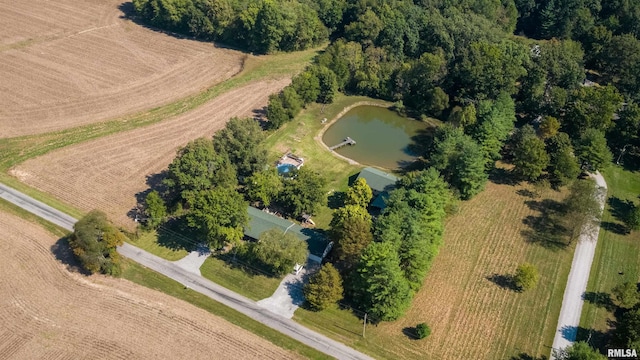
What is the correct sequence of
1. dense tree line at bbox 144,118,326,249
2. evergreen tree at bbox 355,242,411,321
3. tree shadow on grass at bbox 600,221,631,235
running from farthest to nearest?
tree shadow on grass at bbox 600,221,631,235 < dense tree line at bbox 144,118,326,249 < evergreen tree at bbox 355,242,411,321

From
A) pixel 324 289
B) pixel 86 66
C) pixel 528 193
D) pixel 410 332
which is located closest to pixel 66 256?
pixel 324 289

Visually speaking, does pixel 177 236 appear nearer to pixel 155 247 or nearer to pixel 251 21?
pixel 155 247

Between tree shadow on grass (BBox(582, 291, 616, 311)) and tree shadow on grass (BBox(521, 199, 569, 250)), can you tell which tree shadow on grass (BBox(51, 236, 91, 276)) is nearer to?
tree shadow on grass (BBox(521, 199, 569, 250))

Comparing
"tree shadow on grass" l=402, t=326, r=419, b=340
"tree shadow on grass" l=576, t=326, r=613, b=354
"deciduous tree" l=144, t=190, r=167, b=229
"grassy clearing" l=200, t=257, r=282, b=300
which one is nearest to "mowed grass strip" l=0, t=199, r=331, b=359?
"grassy clearing" l=200, t=257, r=282, b=300

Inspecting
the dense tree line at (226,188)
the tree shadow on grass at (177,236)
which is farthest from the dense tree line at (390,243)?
the tree shadow on grass at (177,236)

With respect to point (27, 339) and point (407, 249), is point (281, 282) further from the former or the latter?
point (27, 339)

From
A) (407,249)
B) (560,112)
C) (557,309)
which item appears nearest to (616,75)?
(560,112)
